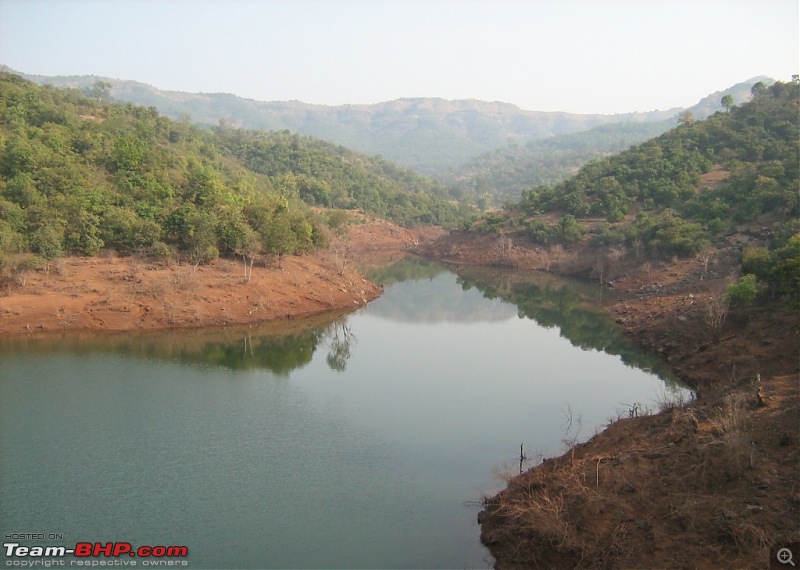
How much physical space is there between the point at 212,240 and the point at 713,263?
96.3ft

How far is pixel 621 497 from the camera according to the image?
39.0 feet

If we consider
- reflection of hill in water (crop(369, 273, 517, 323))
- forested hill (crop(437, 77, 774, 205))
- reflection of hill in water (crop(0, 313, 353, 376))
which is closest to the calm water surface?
reflection of hill in water (crop(0, 313, 353, 376))

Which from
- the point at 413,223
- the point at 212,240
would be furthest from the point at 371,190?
the point at 212,240

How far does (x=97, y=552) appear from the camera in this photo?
Result: 11.8 meters

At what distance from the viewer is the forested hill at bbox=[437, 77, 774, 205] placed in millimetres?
108250

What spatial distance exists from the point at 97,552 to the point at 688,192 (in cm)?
4677

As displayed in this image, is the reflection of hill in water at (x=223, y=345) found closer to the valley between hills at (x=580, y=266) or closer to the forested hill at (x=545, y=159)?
the valley between hills at (x=580, y=266)

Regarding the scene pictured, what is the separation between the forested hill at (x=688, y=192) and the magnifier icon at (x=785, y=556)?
2757 cm

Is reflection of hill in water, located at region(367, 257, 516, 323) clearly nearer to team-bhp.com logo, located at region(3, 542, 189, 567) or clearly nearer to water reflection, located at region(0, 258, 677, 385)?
water reflection, located at region(0, 258, 677, 385)

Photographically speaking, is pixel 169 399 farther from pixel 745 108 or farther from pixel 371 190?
pixel 371 190

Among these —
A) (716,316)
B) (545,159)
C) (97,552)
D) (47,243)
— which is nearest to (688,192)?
(716,316)

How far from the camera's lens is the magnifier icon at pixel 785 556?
9102 mm

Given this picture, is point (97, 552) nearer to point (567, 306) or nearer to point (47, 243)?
point (47, 243)

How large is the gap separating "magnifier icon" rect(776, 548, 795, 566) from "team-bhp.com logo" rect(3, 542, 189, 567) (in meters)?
10.3
